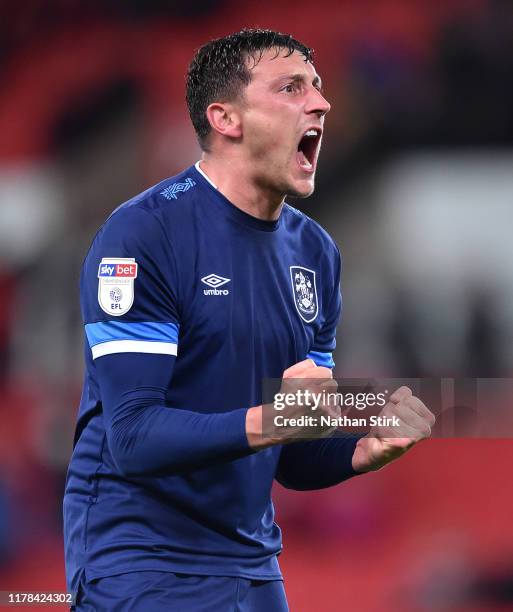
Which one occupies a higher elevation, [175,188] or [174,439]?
[175,188]

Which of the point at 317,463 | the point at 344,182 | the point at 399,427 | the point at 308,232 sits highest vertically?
the point at 344,182

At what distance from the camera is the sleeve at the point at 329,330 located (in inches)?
91.1

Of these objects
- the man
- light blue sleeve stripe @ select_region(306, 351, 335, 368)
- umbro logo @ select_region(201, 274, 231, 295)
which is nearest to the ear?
the man

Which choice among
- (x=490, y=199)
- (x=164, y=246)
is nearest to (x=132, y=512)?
(x=164, y=246)

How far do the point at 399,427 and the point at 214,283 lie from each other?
428 mm

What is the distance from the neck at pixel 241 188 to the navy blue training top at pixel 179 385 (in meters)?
0.02

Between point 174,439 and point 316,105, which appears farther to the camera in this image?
point 316,105

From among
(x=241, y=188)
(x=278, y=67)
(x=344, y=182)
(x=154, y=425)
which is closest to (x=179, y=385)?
(x=154, y=425)

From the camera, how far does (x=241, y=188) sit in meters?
2.17

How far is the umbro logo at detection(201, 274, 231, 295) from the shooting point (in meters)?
2.01

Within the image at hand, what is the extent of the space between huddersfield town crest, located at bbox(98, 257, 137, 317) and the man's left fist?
0.48m

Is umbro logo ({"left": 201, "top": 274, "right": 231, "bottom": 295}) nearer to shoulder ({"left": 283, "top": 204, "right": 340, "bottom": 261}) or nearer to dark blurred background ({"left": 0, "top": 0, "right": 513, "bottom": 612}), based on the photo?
shoulder ({"left": 283, "top": 204, "right": 340, "bottom": 261})

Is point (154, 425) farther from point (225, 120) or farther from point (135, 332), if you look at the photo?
point (225, 120)

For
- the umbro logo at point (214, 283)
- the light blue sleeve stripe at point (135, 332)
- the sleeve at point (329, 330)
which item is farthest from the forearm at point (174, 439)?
the sleeve at point (329, 330)
